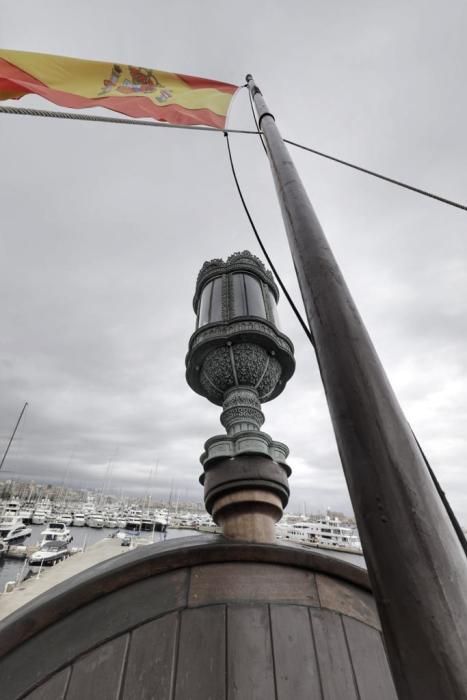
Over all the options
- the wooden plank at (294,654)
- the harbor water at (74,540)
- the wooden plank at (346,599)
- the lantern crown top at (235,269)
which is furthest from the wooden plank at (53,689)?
the lantern crown top at (235,269)

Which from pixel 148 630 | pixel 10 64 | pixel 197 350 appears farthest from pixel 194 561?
pixel 10 64

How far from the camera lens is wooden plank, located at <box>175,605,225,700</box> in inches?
41.0

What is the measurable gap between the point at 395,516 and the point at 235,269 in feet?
9.84

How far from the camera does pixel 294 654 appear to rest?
118 centimetres

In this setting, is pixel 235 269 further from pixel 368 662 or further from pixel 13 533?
pixel 13 533

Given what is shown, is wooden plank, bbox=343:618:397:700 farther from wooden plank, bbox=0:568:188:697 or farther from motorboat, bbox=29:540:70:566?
motorboat, bbox=29:540:70:566

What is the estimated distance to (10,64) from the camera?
3105 mm

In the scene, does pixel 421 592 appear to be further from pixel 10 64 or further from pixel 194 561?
pixel 10 64

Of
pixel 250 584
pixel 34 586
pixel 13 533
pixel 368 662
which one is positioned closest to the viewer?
pixel 368 662

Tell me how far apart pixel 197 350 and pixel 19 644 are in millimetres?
1936

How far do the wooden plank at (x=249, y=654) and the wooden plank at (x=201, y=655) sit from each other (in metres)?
0.03

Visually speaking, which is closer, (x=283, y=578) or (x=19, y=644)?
(x=19, y=644)

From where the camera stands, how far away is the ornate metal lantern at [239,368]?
186cm

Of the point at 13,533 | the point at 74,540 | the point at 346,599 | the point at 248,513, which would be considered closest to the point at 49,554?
the point at 13,533
